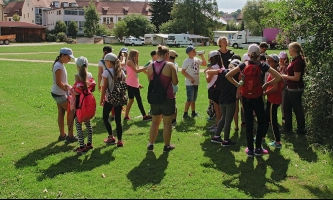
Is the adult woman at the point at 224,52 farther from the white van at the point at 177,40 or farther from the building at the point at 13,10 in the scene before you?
the building at the point at 13,10

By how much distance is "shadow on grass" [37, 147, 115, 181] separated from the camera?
215 inches

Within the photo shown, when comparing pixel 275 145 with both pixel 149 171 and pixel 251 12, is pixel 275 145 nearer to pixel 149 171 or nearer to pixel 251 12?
pixel 149 171

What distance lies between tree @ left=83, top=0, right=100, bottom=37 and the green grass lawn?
6561 centimetres

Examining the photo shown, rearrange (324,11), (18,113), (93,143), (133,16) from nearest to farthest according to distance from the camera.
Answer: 1. (93,143)
2. (324,11)
3. (18,113)
4. (133,16)

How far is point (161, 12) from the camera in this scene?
7588 centimetres

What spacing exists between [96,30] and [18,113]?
6500cm

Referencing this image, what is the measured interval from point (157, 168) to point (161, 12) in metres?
73.0

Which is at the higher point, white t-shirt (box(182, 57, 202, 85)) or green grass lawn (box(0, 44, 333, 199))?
white t-shirt (box(182, 57, 202, 85))

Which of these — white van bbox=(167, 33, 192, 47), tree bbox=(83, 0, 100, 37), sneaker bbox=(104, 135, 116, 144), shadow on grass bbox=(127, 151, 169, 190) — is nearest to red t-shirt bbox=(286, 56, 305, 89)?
shadow on grass bbox=(127, 151, 169, 190)

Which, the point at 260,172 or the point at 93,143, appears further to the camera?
the point at 93,143

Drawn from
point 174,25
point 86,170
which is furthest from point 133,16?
point 86,170

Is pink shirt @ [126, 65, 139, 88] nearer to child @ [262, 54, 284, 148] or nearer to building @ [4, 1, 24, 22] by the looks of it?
child @ [262, 54, 284, 148]

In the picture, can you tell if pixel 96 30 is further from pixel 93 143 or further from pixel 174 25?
pixel 93 143

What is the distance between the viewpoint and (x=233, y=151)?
6402 millimetres
